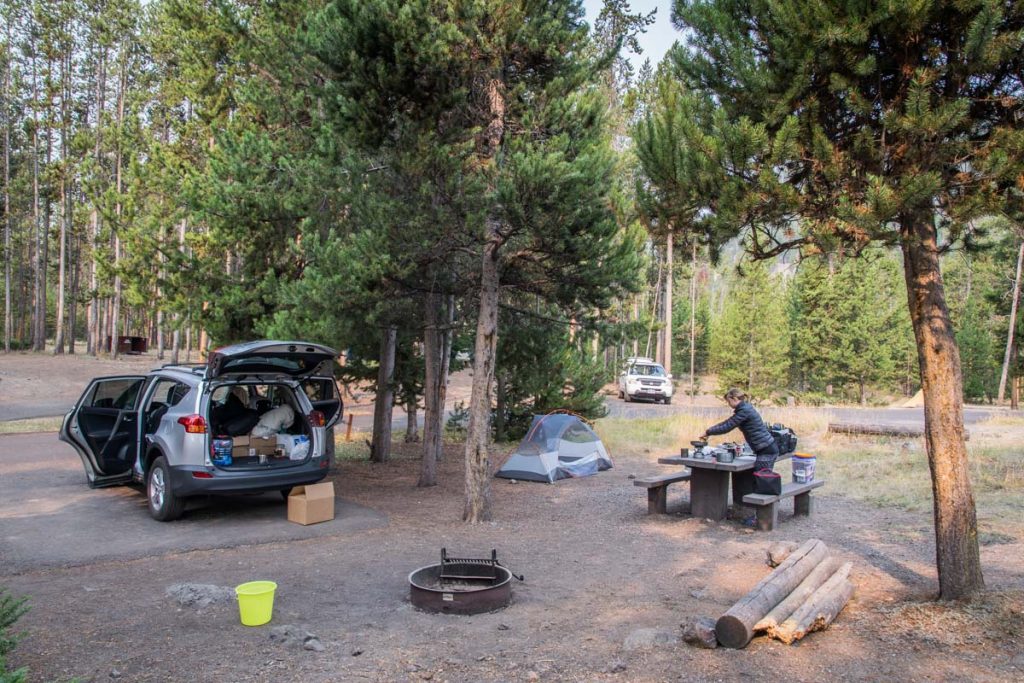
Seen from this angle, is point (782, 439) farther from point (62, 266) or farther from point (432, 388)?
point (62, 266)

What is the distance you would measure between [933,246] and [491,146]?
501 cm

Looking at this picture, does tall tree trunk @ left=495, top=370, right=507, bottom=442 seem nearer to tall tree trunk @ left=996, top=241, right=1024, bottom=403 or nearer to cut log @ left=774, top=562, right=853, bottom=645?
cut log @ left=774, top=562, right=853, bottom=645

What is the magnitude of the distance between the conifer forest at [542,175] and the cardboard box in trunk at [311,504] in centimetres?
177

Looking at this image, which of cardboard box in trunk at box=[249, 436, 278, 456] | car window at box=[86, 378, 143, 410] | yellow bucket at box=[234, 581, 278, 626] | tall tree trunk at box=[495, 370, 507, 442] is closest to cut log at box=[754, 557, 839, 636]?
yellow bucket at box=[234, 581, 278, 626]

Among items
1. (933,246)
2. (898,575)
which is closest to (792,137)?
(933,246)

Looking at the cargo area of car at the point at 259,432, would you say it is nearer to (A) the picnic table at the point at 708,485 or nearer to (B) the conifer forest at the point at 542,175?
(B) the conifer forest at the point at 542,175

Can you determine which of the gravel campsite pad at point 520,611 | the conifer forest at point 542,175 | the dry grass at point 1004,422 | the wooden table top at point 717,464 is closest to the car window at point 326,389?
the conifer forest at point 542,175

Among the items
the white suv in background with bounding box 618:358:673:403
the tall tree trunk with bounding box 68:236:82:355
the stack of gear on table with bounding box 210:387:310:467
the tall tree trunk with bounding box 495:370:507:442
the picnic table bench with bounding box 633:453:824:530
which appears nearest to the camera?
the stack of gear on table with bounding box 210:387:310:467

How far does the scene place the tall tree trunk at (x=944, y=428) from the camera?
5.17 meters

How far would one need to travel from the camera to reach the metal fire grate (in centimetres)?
592

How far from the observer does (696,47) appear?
5414mm

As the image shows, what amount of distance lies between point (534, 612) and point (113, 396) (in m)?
7.22

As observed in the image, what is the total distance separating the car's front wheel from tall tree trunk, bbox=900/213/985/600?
23.9ft

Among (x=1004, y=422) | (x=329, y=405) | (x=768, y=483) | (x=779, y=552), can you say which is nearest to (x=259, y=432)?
(x=329, y=405)
